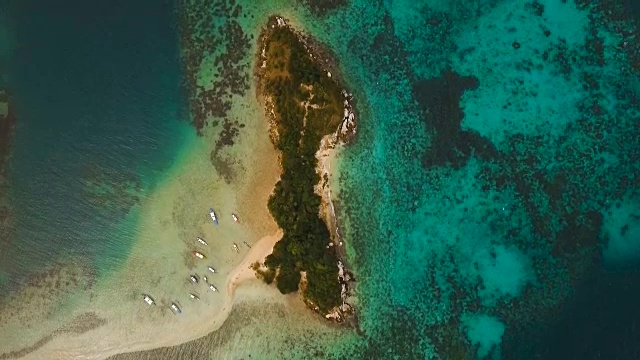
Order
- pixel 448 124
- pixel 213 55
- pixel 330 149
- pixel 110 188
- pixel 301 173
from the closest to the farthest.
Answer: pixel 301 173 < pixel 330 149 < pixel 448 124 < pixel 213 55 < pixel 110 188

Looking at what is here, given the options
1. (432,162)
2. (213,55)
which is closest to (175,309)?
(213,55)

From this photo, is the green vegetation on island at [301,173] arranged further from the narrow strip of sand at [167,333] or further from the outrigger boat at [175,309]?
the outrigger boat at [175,309]

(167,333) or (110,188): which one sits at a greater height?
(110,188)

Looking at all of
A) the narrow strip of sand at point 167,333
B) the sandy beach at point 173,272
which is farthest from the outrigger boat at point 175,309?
the narrow strip of sand at point 167,333

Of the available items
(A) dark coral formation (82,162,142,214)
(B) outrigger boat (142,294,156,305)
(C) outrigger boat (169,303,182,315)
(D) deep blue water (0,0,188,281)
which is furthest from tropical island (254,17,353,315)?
(A) dark coral formation (82,162,142,214)

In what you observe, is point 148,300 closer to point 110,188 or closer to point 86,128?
point 110,188

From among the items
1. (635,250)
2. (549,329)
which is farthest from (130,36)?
(635,250)
